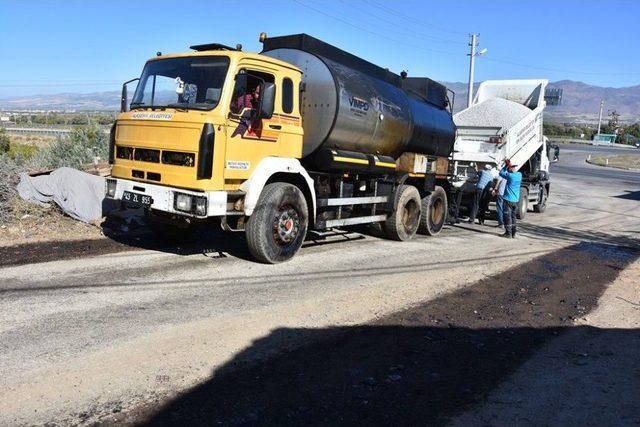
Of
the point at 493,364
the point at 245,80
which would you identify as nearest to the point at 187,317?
the point at 493,364

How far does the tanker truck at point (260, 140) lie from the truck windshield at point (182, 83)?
2 centimetres

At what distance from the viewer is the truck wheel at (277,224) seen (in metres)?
7.63

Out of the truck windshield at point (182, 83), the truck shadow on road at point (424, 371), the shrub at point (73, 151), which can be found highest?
the truck windshield at point (182, 83)

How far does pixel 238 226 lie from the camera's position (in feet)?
25.2

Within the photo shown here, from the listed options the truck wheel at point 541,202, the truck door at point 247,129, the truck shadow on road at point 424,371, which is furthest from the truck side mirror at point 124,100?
the truck wheel at point 541,202

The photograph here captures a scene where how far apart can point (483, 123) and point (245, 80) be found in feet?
34.1

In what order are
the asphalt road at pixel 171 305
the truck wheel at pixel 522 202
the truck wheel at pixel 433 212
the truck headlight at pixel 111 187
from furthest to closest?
the truck wheel at pixel 522 202 → the truck wheel at pixel 433 212 → the truck headlight at pixel 111 187 → the asphalt road at pixel 171 305

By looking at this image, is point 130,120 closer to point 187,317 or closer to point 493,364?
point 187,317

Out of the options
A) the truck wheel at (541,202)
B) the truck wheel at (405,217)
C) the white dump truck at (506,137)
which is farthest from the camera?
the truck wheel at (541,202)

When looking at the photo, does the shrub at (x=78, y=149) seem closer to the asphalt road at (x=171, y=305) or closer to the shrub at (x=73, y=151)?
the shrub at (x=73, y=151)

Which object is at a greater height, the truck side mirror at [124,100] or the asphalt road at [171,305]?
the truck side mirror at [124,100]

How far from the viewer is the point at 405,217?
11.5 meters

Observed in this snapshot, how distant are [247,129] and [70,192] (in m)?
4.28

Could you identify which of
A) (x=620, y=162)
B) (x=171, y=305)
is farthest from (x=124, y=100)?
(x=620, y=162)
